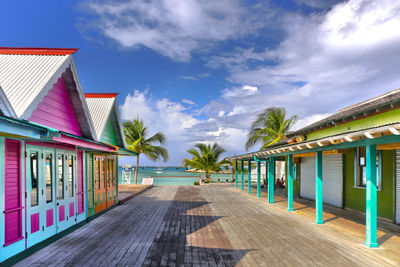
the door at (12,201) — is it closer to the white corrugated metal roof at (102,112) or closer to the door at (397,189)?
the white corrugated metal roof at (102,112)

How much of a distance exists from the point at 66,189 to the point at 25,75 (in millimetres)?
3106

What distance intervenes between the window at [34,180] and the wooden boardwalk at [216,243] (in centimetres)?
110

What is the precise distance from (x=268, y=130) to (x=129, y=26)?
1359 centimetres

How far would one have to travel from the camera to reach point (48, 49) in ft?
21.0

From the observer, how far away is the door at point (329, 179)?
1021 cm

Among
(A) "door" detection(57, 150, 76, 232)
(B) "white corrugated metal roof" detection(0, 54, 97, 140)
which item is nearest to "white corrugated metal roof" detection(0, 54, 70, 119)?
(B) "white corrugated metal roof" detection(0, 54, 97, 140)

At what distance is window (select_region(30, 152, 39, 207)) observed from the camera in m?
5.12

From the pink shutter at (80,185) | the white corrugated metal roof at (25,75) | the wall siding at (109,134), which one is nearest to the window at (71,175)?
the pink shutter at (80,185)

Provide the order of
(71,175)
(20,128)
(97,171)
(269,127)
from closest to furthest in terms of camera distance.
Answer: (20,128) < (71,175) < (97,171) < (269,127)

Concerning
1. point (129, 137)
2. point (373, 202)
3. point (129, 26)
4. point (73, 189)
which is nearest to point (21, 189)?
point (73, 189)

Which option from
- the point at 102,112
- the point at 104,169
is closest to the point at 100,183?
the point at 104,169

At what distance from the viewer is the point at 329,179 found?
1109 centimetres

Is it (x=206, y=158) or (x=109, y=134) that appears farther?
(x=206, y=158)

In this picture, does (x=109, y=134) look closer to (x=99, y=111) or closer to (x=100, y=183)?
(x=99, y=111)
